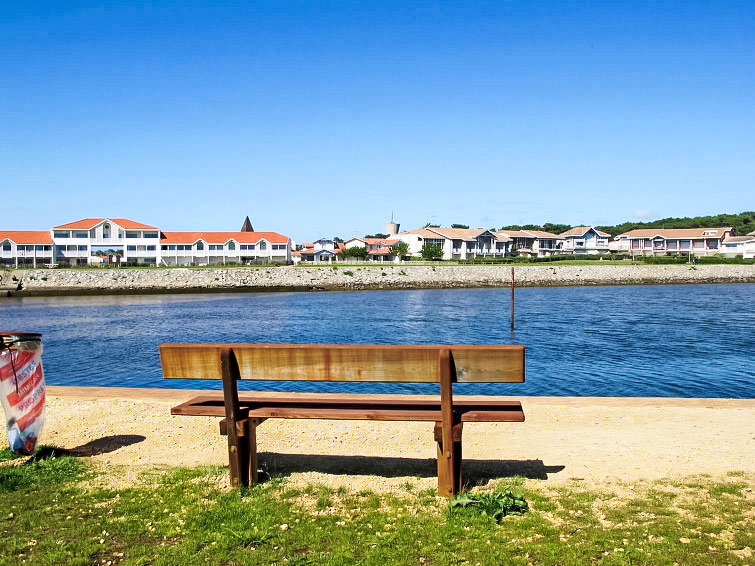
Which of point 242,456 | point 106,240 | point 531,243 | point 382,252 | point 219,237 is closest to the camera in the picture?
point 242,456

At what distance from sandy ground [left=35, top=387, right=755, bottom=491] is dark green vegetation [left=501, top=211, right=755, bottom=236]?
142m

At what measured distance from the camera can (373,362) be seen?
17.4 ft

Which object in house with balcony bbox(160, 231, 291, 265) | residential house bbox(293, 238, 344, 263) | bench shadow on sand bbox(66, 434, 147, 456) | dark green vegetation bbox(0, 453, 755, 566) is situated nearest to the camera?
dark green vegetation bbox(0, 453, 755, 566)

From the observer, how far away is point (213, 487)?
551 centimetres

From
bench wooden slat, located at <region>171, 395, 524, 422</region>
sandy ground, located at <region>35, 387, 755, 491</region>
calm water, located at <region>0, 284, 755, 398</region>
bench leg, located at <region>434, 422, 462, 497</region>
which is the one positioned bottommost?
calm water, located at <region>0, 284, 755, 398</region>

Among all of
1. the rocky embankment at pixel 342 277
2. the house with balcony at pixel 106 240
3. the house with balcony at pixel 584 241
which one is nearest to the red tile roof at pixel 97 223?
the house with balcony at pixel 106 240

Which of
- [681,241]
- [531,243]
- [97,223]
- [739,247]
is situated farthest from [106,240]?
[739,247]

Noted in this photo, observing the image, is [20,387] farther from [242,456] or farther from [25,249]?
[25,249]

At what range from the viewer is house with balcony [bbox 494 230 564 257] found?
11416cm

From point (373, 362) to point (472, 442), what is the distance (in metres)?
2.53

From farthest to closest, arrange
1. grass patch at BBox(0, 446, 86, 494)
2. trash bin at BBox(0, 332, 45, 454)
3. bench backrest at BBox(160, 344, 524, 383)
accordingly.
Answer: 1. trash bin at BBox(0, 332, 45, 454)
2. grass patch at BBox(0, 446, 86, 494)
3. bench backrest at BBox(160, 344, 524, 383)

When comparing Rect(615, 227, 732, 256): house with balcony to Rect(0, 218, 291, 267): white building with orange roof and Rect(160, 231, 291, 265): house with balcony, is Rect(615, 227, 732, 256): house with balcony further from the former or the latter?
Rect(0, 218, 291, 267): white building with orange roof

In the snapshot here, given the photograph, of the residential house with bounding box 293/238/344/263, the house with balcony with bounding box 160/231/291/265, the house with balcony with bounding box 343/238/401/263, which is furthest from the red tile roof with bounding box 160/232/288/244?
the house with balcony with bounding box 343/238/401/263

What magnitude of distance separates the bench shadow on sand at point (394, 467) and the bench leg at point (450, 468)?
1.48 ft
